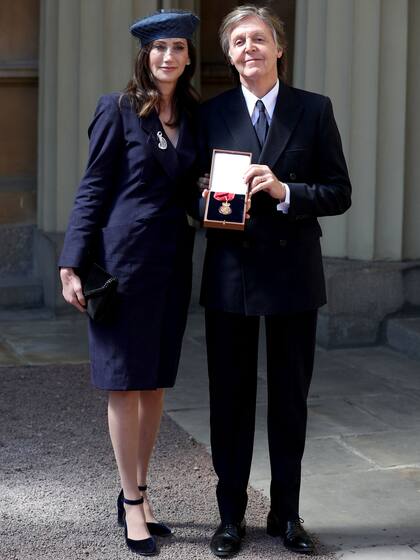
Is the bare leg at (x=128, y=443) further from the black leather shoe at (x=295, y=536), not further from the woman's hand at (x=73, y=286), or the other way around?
the black leather shoe at (x=295, y=536)

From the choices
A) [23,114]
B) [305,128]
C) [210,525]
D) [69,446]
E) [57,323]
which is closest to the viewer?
[305,128]

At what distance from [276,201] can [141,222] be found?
1.58 feet

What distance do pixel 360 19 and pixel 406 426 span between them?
2.88 m

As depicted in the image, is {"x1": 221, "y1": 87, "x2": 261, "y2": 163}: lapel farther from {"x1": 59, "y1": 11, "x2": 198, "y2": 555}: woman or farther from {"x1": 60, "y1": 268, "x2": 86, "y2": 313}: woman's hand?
{"x1": 60, "y1": 268, "x2": 86, "y2": 313}: woman's hand

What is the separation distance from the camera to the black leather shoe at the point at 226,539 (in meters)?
4.52

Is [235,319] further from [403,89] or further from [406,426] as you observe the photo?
[403,89]

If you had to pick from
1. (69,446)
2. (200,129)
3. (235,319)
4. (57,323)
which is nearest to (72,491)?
(69,446)

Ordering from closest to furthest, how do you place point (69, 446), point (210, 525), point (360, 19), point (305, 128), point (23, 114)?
point (305, 128) → point (210, 525) → point (69, 446) → point (360, 19) → point (23, 114)

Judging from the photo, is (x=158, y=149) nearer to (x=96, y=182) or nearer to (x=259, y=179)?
(x=96, y=182)

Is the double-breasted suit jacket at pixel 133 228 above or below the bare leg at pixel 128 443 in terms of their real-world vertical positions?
above

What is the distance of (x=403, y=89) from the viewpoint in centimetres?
793

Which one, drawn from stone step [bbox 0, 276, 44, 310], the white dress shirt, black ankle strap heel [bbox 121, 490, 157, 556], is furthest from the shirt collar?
stone step [bbox 0, 276, 44, 310]

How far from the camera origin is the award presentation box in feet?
13.6

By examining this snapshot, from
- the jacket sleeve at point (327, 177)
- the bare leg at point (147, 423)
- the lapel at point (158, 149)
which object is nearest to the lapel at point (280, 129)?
the jacket sleeve at point (327, 177)
